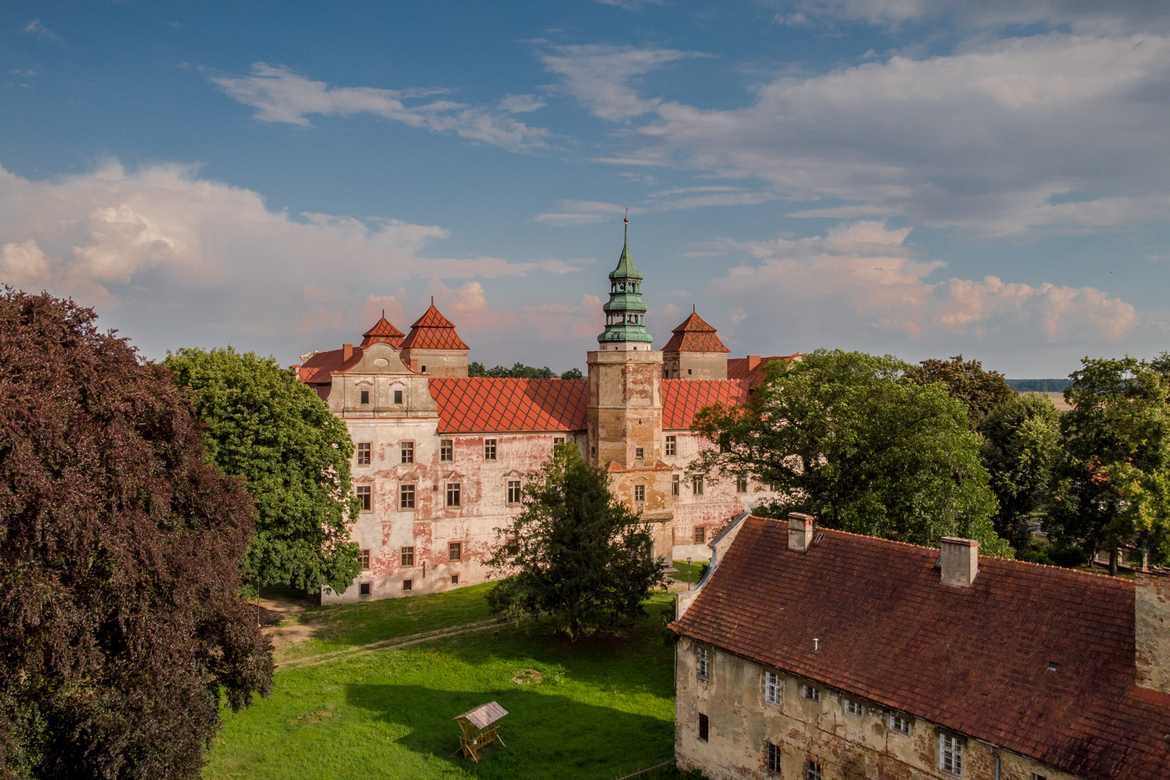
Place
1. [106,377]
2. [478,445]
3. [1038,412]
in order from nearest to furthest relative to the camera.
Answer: [106,377], [478,445], [1038,412]

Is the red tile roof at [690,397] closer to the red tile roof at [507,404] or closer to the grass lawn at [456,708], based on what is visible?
the red tile roof at [507,404]

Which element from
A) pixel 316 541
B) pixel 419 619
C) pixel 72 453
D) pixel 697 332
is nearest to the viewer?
pixel 72 453

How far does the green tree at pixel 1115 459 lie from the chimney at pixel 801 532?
48.2 feet

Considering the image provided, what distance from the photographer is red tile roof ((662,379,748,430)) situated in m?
46.6

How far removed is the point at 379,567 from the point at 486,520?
632 centimetres

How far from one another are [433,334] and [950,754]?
157 ft

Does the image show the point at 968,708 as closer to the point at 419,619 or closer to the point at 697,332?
the point at 419,619

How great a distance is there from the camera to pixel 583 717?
2662cm

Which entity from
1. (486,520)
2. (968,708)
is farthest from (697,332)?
(968,708)

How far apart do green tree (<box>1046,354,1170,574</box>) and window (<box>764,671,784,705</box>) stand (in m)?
17.4

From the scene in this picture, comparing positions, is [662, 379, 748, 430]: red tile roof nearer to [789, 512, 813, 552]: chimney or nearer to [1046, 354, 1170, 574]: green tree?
[1046, 354, 1170, 574]: green tree

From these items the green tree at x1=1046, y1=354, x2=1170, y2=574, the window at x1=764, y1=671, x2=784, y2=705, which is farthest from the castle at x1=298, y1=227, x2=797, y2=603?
Result: the window at x1=764, y1=671, x2=784, y2=705

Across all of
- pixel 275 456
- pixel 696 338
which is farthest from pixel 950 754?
pixel 696 338

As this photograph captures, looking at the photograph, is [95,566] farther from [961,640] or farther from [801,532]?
[961,640]
